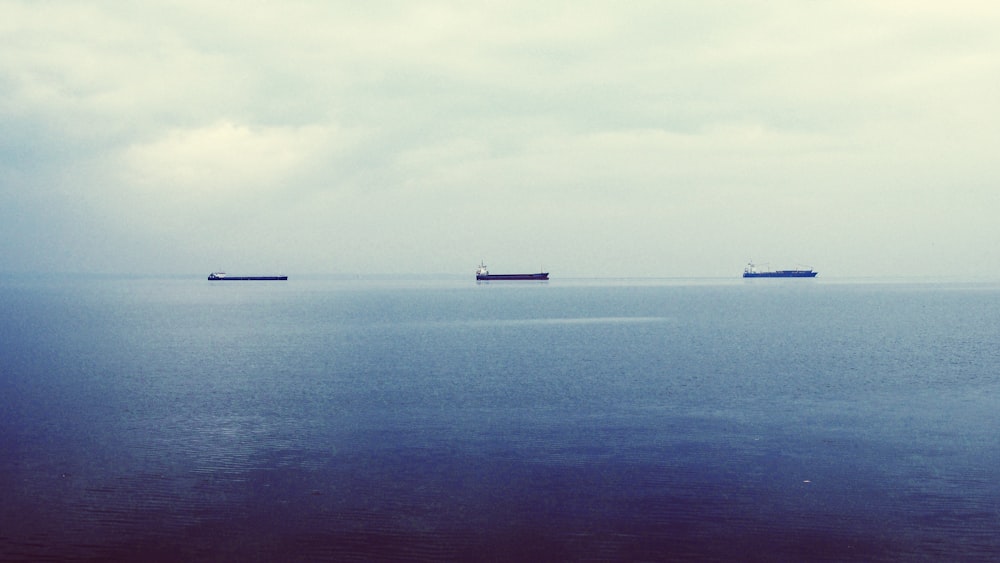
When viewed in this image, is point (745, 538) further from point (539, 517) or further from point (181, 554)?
point (181, 554)

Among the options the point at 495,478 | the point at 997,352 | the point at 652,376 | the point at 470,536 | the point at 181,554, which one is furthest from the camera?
the point at 997,352

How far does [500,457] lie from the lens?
103 feet

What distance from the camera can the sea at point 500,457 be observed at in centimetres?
2202

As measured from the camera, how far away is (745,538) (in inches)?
873

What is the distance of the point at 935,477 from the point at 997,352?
180 ft

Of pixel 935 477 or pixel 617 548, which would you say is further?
pixel 935 477

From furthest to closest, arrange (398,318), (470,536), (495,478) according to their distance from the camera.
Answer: (398,318) < (495,478) < (470,536)

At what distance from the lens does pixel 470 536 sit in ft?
73.5

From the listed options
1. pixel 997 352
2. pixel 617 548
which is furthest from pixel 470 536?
pixel 997 352

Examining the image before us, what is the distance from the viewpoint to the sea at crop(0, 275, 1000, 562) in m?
22.0

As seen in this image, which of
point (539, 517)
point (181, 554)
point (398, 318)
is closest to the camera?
point (181, 554)

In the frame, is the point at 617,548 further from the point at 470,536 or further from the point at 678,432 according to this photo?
the point at 678,432

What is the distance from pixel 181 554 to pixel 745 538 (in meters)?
17.2

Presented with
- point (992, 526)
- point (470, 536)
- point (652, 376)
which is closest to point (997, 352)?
point (652, 376)
